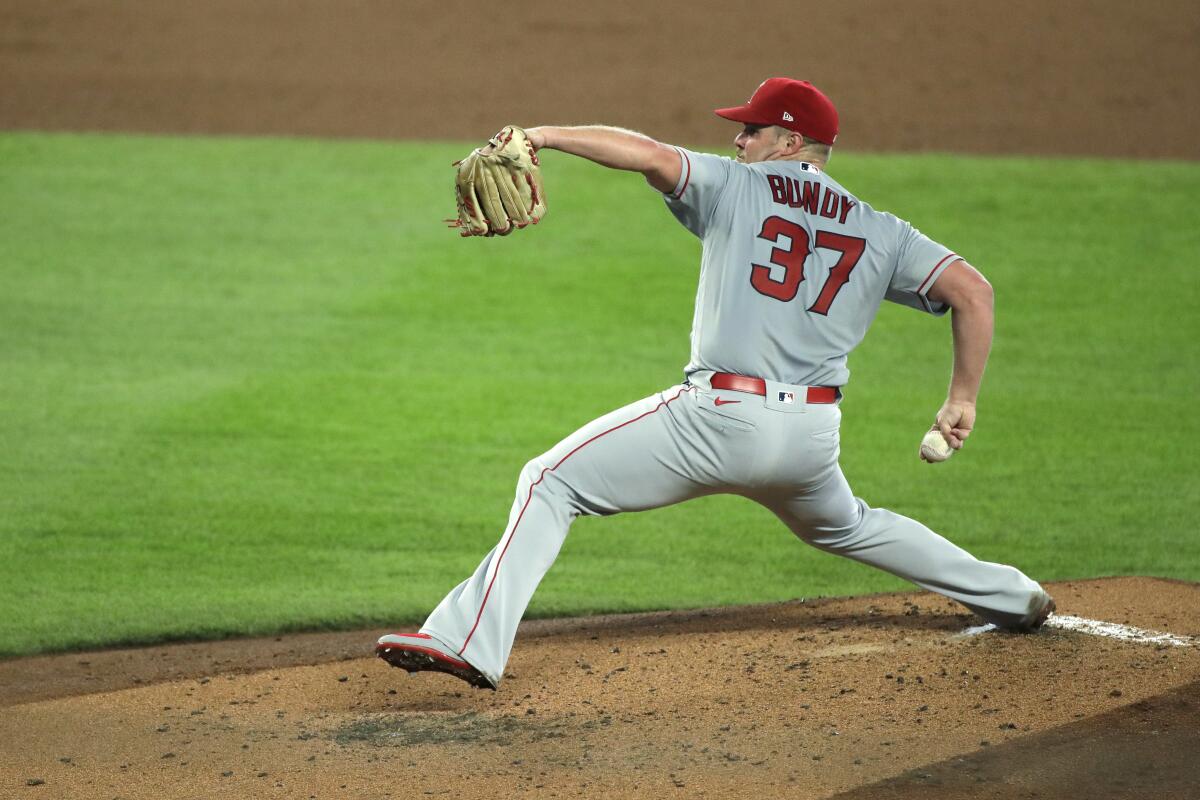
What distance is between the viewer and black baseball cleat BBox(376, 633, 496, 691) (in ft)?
12.5

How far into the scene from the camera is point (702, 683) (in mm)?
4223

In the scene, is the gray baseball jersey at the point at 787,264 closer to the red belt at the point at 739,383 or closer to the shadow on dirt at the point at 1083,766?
the red belt at the point at 739,383

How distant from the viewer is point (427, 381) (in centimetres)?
887

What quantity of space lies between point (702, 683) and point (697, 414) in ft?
2.58

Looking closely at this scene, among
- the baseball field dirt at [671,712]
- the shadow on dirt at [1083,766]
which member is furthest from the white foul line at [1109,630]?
the shadow on dirt at [1083,766]

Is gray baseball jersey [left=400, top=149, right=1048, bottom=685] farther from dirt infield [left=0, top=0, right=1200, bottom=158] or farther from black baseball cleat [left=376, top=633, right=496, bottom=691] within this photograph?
dirt infield [left=0, top=0, right=1200, bottom=158]

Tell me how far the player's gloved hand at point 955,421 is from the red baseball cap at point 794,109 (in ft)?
2.67

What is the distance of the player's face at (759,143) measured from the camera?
4.21m

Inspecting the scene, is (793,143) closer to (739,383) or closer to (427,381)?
(739,383)

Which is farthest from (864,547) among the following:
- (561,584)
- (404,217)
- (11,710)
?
(404,217)

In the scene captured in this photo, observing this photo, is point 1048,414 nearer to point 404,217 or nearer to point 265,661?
point 265,661

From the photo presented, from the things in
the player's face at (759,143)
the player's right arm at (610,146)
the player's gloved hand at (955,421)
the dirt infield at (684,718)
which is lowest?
the dirt infield at (684,718)

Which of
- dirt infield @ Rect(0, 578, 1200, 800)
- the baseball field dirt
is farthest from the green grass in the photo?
dirt infield @ Rect(0, 578, 1200, 800)

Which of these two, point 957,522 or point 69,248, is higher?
point 69,248
